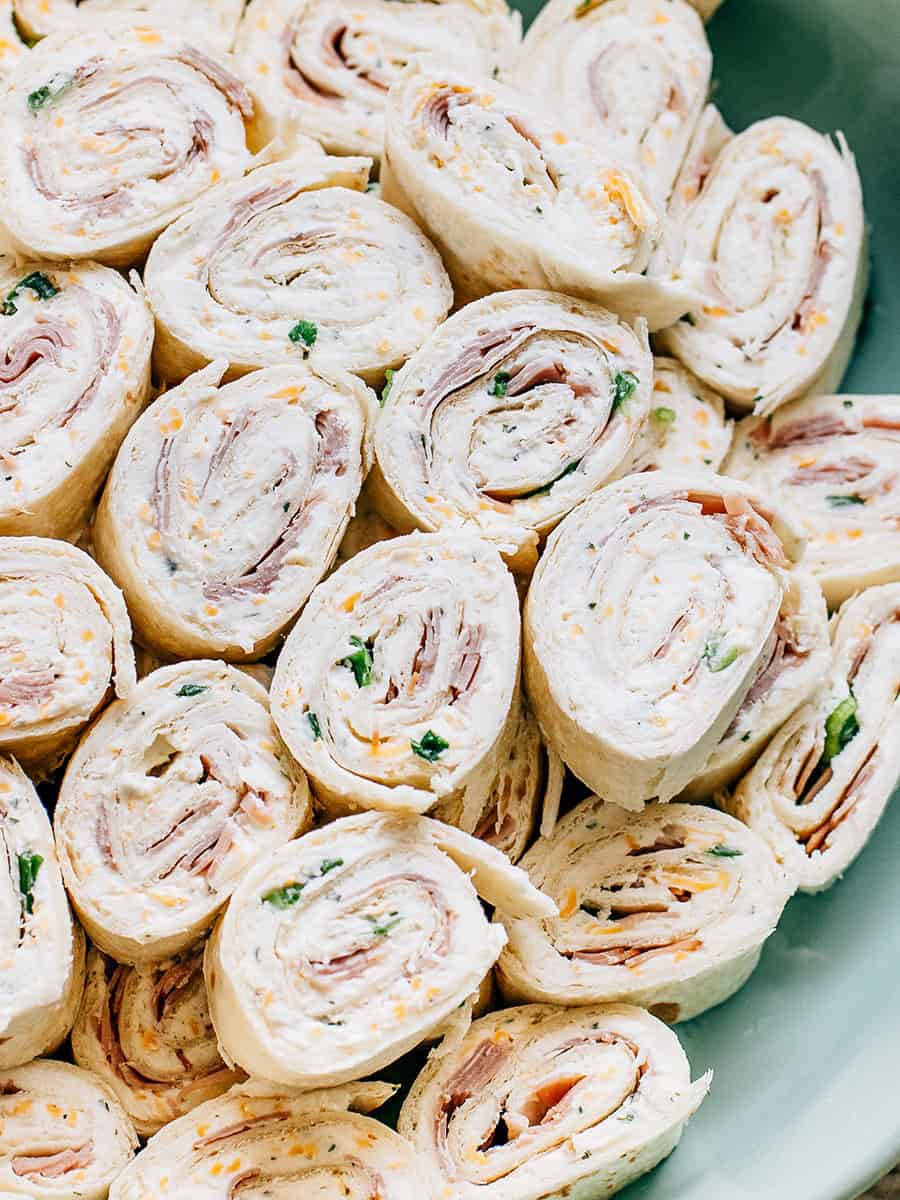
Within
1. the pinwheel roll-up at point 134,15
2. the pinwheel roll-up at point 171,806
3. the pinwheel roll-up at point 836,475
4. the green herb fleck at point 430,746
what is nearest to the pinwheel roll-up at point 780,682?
the pinwheel roll-up at point 836,475

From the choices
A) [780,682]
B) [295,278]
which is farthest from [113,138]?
[780,682]

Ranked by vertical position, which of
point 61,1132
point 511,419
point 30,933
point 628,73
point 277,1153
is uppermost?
point 628,73

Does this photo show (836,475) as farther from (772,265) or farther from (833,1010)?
(833,1010)

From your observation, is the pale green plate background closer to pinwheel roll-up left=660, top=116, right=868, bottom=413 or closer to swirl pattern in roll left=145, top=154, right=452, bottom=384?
pinwheel roll-up left=660, top=116, right=868, bottom=413

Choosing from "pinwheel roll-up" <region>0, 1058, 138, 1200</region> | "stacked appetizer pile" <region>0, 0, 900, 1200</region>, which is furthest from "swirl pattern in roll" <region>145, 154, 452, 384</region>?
"pinwheel roll-up" <region>0, 1058, 138, 1200</region>

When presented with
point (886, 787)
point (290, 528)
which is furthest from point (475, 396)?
point (886, 787)

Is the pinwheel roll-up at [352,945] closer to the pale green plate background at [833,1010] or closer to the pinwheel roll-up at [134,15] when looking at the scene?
the pale green plate background at [833,1010]

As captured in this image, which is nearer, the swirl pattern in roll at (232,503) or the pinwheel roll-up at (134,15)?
the swirl pattern in roll at (232,503)

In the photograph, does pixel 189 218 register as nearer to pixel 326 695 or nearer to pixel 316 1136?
pixel 326 695
